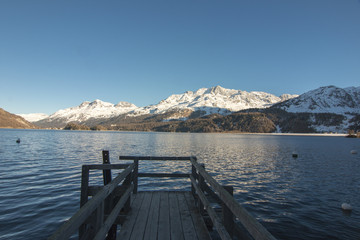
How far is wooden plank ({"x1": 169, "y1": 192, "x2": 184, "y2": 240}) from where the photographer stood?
702 cm

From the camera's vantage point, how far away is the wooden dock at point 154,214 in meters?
4.46

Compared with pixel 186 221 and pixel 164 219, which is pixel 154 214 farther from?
pixel 186 221

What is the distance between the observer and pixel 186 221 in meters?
8.15

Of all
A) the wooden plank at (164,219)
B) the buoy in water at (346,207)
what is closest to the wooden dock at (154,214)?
the wooden plank at (164,219)

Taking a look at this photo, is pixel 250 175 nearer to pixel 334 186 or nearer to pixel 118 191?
pixel 334 186

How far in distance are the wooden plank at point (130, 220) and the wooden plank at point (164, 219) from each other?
100 centimetres

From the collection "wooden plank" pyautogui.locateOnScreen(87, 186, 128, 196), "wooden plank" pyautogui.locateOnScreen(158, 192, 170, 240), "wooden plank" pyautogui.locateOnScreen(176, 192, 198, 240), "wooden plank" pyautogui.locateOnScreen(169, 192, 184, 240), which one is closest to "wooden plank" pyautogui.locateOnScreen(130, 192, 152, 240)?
"wooden plank" pyautogui.locateOnScreen(158, 192, 170, 240)

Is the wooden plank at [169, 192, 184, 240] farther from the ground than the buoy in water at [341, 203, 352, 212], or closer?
farther from the ground

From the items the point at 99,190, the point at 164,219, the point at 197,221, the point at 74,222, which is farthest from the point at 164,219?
the point at 74,222

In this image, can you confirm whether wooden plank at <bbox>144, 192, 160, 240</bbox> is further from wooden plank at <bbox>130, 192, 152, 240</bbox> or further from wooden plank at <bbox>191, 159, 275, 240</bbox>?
wooden plank at <bbox>191, 159, 275, 240</bbox>

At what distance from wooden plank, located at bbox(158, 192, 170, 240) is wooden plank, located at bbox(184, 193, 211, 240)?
3.31ft

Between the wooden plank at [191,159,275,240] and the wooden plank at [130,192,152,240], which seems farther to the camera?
the wooden plank at [130,192,152,240]

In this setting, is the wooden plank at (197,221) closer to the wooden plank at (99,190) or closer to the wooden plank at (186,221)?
the wooden plank at (186,221)

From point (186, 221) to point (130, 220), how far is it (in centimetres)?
217
